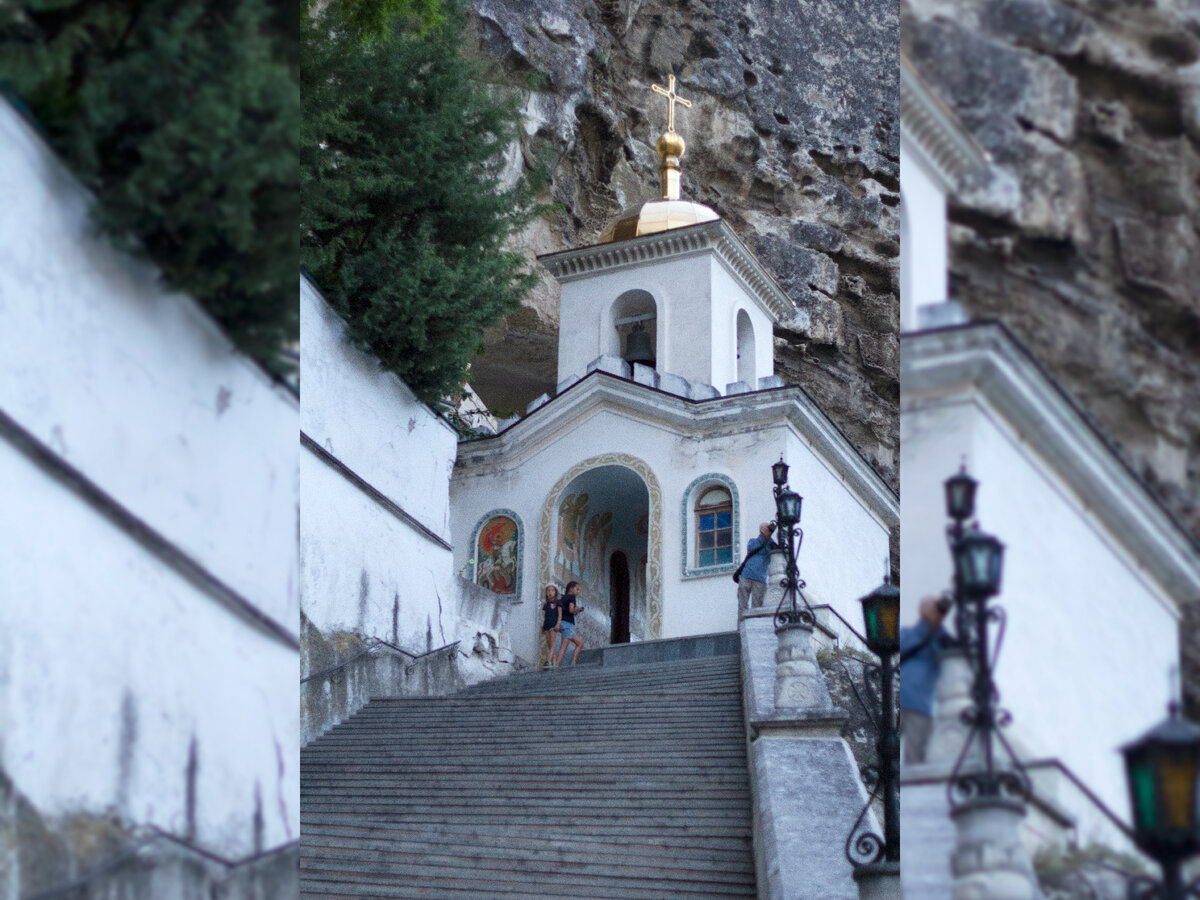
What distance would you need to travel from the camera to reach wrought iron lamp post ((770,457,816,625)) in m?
4.81

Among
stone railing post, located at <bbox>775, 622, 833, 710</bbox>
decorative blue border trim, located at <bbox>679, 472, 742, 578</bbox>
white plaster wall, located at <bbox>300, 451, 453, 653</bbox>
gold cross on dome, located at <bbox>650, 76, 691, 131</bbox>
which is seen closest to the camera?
gold cross on dome, located at <bbox>650, 76, 691, 131</bbox>

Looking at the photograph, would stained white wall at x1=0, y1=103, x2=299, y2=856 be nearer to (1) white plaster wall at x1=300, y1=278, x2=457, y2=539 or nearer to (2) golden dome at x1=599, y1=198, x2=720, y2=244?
(1) white plaster wall at x1=300, y1=278, x2=457, y2=539

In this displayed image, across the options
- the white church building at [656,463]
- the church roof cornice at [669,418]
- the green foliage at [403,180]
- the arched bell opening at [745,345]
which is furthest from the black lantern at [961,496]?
the arched bell opening at [745,345]

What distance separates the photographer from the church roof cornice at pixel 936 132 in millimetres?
520

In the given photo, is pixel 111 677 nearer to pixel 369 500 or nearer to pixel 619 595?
pixel 369 500

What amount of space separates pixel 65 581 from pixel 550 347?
40.0 feet

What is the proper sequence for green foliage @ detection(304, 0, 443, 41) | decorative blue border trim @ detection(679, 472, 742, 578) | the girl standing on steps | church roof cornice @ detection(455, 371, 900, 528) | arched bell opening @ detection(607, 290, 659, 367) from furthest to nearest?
arched bell opening @ detection(607, 290, 659, 367)
church roof cornice @ detection(455, 371, 900, 528)
decorative blue border trim @ detection(679, 472, 742, 578)
the girl standing on steps
green foliage @ detection(304, 0, 443, 41)

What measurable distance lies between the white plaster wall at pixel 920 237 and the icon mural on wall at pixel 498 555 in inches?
365

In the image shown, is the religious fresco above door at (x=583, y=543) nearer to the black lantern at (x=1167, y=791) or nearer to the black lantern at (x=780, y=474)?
the black lantern at (x=780, y=474)

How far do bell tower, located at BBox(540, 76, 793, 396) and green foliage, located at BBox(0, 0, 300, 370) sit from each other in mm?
10165

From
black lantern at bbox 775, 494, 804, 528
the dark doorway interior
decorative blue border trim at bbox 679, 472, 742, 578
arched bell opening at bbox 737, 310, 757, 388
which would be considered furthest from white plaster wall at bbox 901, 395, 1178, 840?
arched bell opening at bbox 737, 310, 757, 388

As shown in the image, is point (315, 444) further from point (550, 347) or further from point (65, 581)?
point (550, 347)

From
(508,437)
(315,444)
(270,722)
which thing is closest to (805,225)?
(508,437)

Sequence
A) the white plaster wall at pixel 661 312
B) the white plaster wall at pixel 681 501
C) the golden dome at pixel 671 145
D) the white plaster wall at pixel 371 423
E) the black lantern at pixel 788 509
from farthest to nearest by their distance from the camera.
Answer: the white plaster wall at pixel 661 312 → the golden dome at pixel 671 145 → the white plaster wall at pixel 681 501 → the black lantern at pixel 788 509 → the white plaster wall at pixel 371 423
